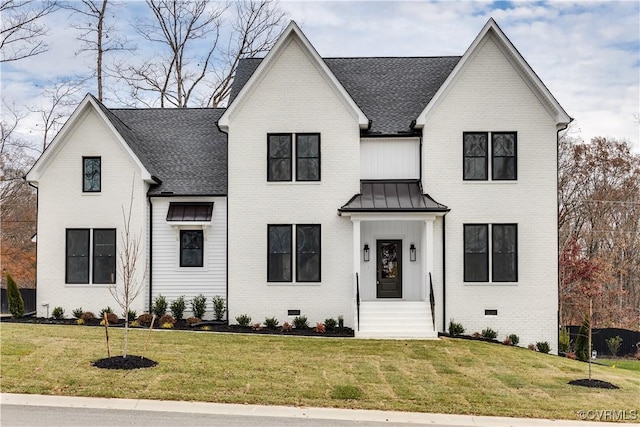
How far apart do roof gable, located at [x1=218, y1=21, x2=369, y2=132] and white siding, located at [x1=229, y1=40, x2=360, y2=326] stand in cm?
14

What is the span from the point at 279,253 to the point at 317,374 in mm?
7525

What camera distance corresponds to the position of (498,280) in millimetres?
19375

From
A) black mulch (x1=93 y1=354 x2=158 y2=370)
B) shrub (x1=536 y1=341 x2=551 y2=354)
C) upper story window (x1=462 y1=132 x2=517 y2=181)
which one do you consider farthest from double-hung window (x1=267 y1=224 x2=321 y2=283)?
shrub (x1=536 y1=341 x2=551 y2=354)

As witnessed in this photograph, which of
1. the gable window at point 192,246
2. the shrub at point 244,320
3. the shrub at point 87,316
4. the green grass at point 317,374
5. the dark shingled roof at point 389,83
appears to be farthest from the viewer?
the dark shingled roof at point 389,83

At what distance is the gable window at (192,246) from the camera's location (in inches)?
817

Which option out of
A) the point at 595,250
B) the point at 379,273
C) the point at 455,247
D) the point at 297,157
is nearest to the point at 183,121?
the point at 297,157

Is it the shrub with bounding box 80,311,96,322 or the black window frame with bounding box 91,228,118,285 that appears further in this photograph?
the black window frame with bounding box 91,228,118,285

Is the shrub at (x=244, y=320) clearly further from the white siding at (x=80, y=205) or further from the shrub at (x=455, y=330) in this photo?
the shrub at (x=455, y=330)

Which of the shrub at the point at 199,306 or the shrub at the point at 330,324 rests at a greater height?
the shrub at the point at 199,306

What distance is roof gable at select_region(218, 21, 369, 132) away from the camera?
1955cm

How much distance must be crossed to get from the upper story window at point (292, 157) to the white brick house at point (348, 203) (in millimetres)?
48

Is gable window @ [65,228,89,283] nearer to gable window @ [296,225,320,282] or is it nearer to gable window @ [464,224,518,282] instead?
gable window @ [296,225,320,282]

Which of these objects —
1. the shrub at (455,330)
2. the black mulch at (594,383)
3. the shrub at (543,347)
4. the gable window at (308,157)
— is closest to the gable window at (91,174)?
the gable window at (308,157)

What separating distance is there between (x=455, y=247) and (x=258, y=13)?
85.4ft
